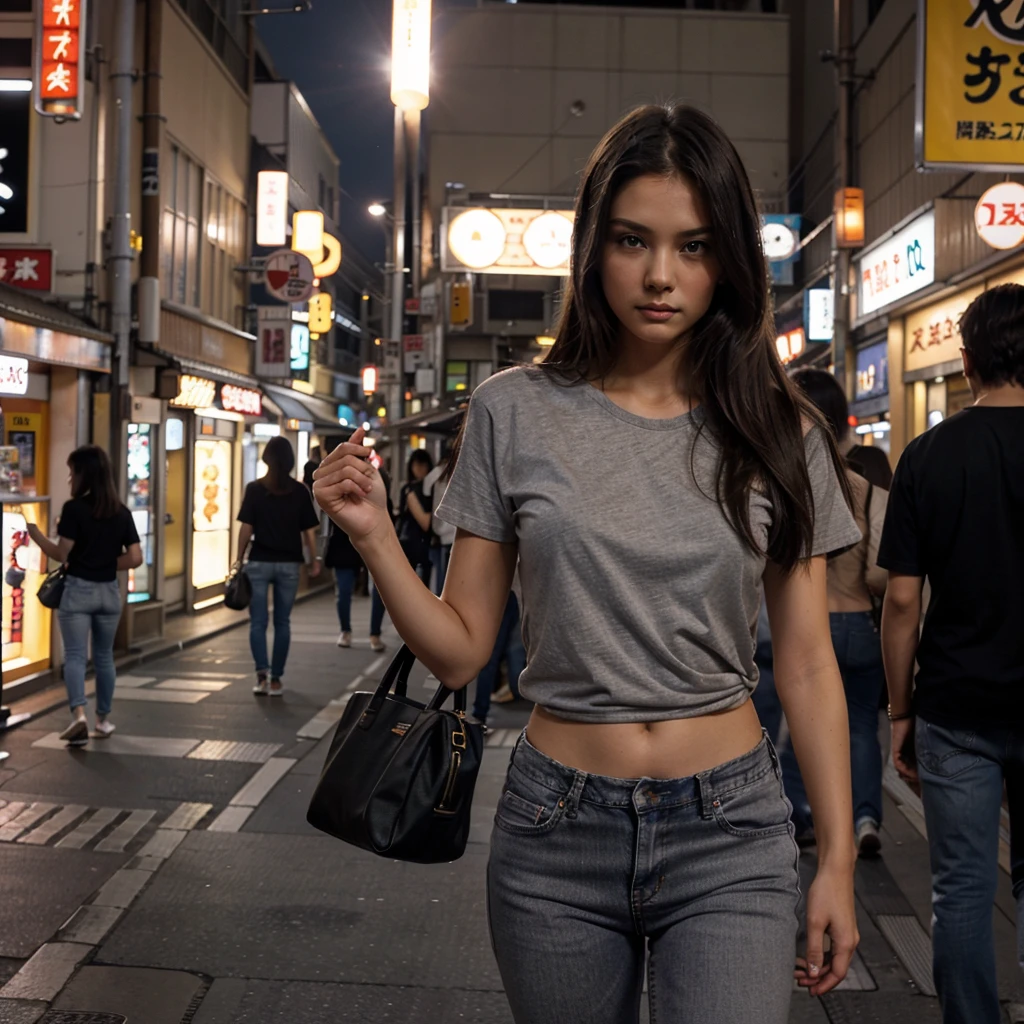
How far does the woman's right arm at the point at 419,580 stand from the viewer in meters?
2.06

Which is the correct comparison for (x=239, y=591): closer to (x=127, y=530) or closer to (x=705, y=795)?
(x=127, y=530)

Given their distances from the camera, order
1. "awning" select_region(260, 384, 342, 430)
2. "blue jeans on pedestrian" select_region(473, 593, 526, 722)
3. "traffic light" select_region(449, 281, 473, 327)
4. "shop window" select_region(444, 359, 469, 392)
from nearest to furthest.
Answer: "blue jeans on pedestrian" select_region(473, 593, 526, 722)
"awning" select_region(260, 384, 342, 430)
"traffic light" select_region(449, 281, 473, 327)
"shop window" select_region(444, 359, 469, 392)

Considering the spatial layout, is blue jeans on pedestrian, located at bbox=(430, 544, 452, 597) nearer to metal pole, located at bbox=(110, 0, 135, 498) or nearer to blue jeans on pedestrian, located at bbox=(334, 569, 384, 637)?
blue jeans on pedestrian, located at bbox=(334, 569, 384, 637)

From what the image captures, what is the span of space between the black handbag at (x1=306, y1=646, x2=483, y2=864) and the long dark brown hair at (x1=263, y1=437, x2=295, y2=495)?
27.9 feet

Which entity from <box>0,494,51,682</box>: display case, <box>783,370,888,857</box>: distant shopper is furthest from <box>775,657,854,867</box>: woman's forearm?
<box>0,494,51,682</box>: display case

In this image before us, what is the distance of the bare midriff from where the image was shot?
1996 mm

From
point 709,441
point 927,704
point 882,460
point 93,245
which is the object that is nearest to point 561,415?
point 709,441

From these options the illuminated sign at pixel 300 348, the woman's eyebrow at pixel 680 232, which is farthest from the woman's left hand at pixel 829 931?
the illuminated sign at pixel 300 348

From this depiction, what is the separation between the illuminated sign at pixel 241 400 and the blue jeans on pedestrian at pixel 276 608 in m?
7.65

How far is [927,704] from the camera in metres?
3.37

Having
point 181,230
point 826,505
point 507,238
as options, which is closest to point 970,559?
point 826,505

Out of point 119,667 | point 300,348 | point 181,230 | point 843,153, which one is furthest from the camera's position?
point 300,348

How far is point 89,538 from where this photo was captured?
846 cm

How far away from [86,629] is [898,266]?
33.6 feet
